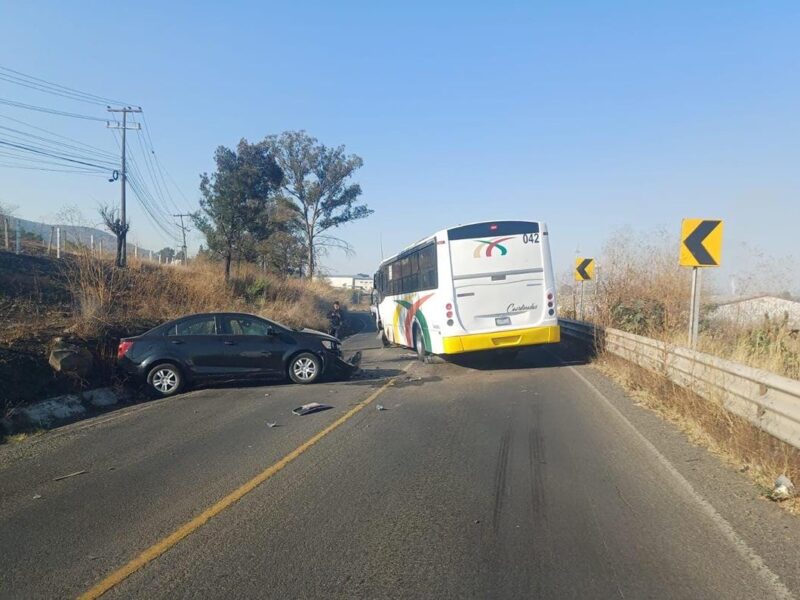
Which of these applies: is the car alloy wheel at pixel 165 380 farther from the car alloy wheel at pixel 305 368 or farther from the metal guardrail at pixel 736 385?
the metal guardrail at pixel 736 385

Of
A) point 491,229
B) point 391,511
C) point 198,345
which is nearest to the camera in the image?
point 391,511

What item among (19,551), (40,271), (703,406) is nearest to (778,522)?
(703,406)

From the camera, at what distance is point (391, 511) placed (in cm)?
562

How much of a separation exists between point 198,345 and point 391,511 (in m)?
8.32

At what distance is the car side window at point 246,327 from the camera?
1330 centimetres

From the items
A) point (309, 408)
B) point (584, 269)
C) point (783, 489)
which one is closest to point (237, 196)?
point (584, 269)

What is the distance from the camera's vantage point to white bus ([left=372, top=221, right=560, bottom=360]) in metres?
14.9

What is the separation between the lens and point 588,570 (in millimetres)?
4430

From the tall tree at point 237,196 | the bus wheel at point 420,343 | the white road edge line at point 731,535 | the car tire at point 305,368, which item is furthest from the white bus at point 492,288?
the tall tree at point 237,196

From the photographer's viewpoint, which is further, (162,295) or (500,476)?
(162,295)

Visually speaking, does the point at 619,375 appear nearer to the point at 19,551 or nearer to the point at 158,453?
the point at 158,453

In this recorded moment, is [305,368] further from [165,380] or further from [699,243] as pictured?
[699,243]

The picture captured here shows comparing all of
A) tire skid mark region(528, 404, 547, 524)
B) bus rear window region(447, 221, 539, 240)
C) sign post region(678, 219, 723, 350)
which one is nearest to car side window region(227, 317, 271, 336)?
bus rear window region(447, 221, 539, 240)

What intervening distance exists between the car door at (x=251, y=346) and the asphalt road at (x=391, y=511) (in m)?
3.16
